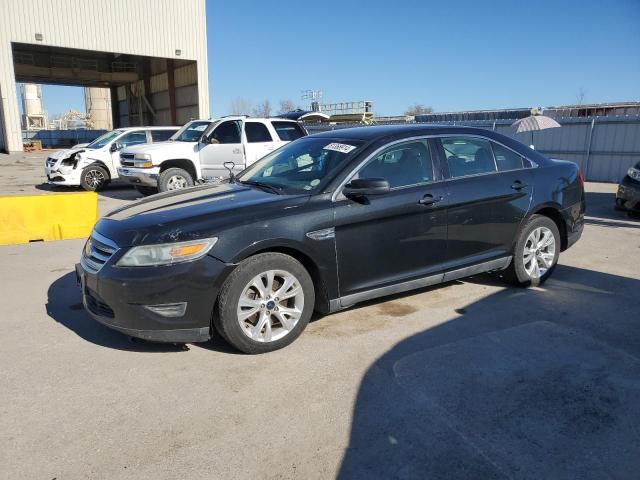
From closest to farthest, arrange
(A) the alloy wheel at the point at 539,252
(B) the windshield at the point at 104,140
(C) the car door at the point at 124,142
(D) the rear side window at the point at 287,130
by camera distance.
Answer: (A) the alloy wheel at the point at 539,252
(D) the rear side window at the point at 287,130
(C) the car door at the point at 124,142
(B) the windshield at the point at 104,140

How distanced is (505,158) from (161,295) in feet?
11.7

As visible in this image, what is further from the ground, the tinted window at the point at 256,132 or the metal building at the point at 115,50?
the metal building at the point at 115,50

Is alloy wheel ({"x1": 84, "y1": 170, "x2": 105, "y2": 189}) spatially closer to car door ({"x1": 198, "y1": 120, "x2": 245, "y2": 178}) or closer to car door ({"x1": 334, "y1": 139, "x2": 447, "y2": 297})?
car door ({"x1": 198, "y1": 120, "x2": 245, "y2": 178})

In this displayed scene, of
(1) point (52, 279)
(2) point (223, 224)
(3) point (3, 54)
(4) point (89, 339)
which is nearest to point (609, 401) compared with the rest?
(2) point (223, 224)

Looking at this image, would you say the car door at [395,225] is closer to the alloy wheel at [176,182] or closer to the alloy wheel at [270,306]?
the alloy wheel at [270,306]

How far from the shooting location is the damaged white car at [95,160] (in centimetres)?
1318

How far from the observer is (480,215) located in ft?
15.2

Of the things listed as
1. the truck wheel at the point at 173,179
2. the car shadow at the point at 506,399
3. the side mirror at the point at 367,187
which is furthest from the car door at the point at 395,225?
the truck wheel at the point at 173,179

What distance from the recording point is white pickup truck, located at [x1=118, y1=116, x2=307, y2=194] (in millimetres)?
11195

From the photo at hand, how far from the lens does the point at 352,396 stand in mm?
3129

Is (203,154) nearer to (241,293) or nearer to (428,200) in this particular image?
(428,200)

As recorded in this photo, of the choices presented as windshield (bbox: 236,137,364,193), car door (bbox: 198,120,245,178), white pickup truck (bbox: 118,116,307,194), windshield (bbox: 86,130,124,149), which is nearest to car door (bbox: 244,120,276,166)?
white pickup truck (bbox: 118,116,307,194)

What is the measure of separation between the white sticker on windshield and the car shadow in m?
1.64

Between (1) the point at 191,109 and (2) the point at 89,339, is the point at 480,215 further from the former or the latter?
(1) the point at 191,109
